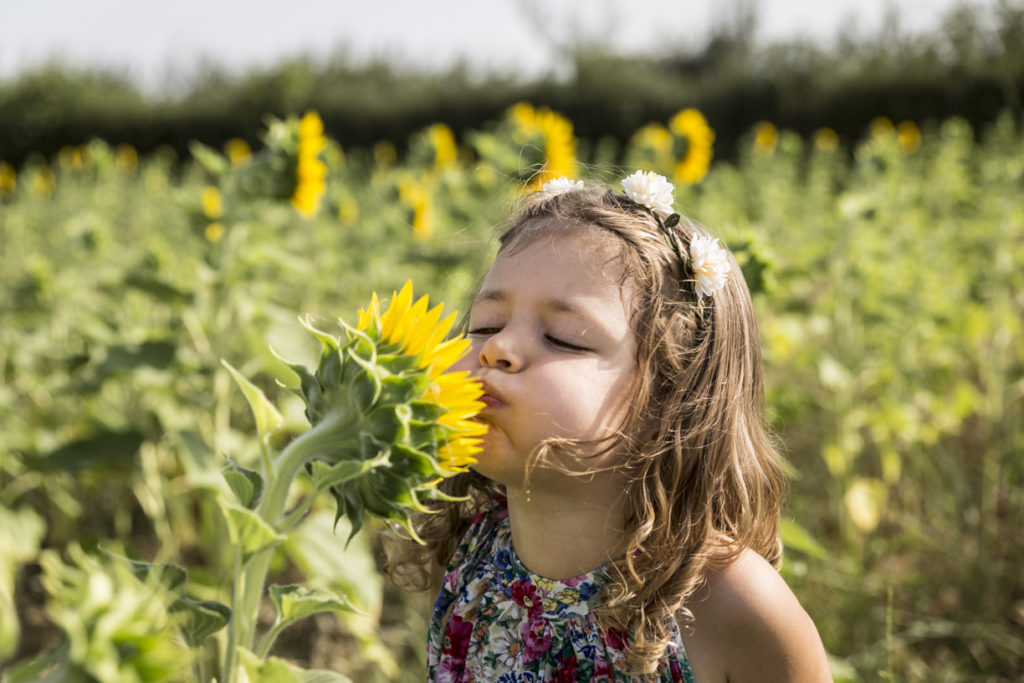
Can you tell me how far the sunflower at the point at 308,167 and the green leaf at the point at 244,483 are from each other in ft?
4.10

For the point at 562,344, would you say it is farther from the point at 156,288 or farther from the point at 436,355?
the point at 156,288

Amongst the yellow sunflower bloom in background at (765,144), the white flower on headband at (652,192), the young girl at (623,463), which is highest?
the white flower on headband at (652,192)

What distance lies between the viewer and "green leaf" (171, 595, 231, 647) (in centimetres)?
73

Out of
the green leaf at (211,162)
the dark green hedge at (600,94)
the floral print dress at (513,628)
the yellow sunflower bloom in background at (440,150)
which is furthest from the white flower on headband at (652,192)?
the dark green hedge at (600,94)

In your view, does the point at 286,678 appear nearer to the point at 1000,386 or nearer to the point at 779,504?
the point at 779,504

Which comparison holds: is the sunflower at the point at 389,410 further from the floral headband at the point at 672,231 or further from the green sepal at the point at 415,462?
the floral headband at the point at 672,231

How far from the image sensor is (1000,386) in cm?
234

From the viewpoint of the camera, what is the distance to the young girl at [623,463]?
95 centimetres

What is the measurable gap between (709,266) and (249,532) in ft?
1.91

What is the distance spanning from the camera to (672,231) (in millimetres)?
1094

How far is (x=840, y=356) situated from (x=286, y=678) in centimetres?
196

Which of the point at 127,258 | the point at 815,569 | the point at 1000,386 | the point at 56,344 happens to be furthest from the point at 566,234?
the point at 127,258

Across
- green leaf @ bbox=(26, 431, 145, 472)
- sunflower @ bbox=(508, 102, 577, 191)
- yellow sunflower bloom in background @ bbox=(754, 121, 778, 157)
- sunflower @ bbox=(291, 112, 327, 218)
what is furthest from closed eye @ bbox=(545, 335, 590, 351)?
yellow sunflower bloom in background @ bbox=(754, 121, 778, 157)

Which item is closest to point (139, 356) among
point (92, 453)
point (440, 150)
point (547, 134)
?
point (92, 453)
